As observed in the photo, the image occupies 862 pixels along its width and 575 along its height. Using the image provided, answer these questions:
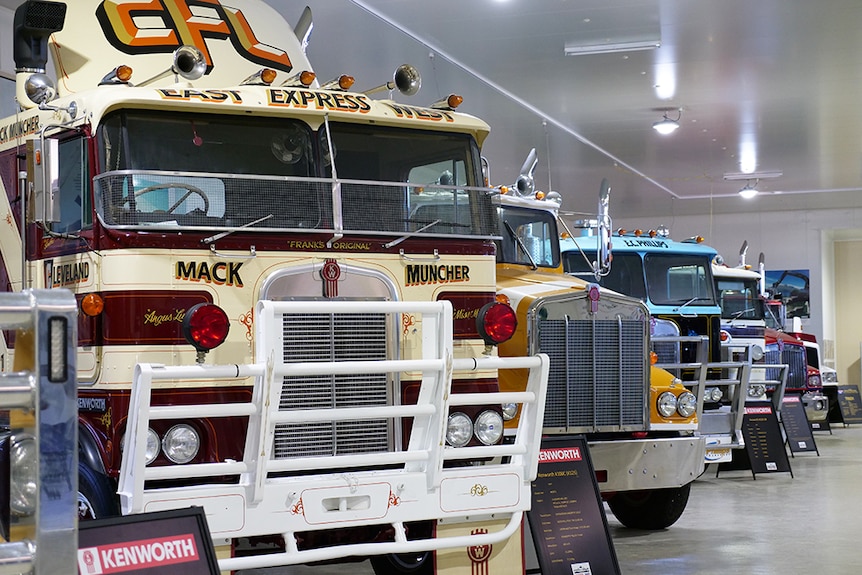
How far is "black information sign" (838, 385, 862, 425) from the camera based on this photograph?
24000 mm

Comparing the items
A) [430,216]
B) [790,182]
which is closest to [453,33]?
[430,216]

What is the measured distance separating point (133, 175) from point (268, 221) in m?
0.68

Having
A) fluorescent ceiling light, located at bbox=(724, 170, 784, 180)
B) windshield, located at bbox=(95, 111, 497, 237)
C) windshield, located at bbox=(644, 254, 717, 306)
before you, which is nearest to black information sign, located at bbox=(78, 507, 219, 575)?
windshield, located at bbox=(95, 111, 497, 237)

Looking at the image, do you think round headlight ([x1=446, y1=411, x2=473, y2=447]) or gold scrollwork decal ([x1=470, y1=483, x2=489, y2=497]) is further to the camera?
round headlight ([x1=446, y1=411, x2=473, y2=447])

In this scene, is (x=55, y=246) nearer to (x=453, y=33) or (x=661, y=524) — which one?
(x=661, y=524)

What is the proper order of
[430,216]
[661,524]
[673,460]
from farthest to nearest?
[661,524] → [673,460] → [430,216]

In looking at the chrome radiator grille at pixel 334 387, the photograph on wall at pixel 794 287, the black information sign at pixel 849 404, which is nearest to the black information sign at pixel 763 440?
the chrome radiator grille at pixel 334 387

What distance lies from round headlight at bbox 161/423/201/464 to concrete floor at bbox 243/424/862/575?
2.77m

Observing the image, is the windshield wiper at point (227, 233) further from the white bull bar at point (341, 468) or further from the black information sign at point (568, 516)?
the black information sign at point (568, 516)

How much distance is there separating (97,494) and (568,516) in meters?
2.71

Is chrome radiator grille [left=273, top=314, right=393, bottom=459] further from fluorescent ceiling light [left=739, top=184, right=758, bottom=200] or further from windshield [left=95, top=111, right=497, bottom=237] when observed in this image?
fluorescent ceiling light [left=739, top=184, right=758, bottom=200]

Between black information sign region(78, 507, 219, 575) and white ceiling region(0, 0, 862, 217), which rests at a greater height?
white ceiling region(0, 0, 862, 217)

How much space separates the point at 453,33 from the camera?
518 inches

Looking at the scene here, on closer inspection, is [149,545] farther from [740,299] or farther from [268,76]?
[740,299]
